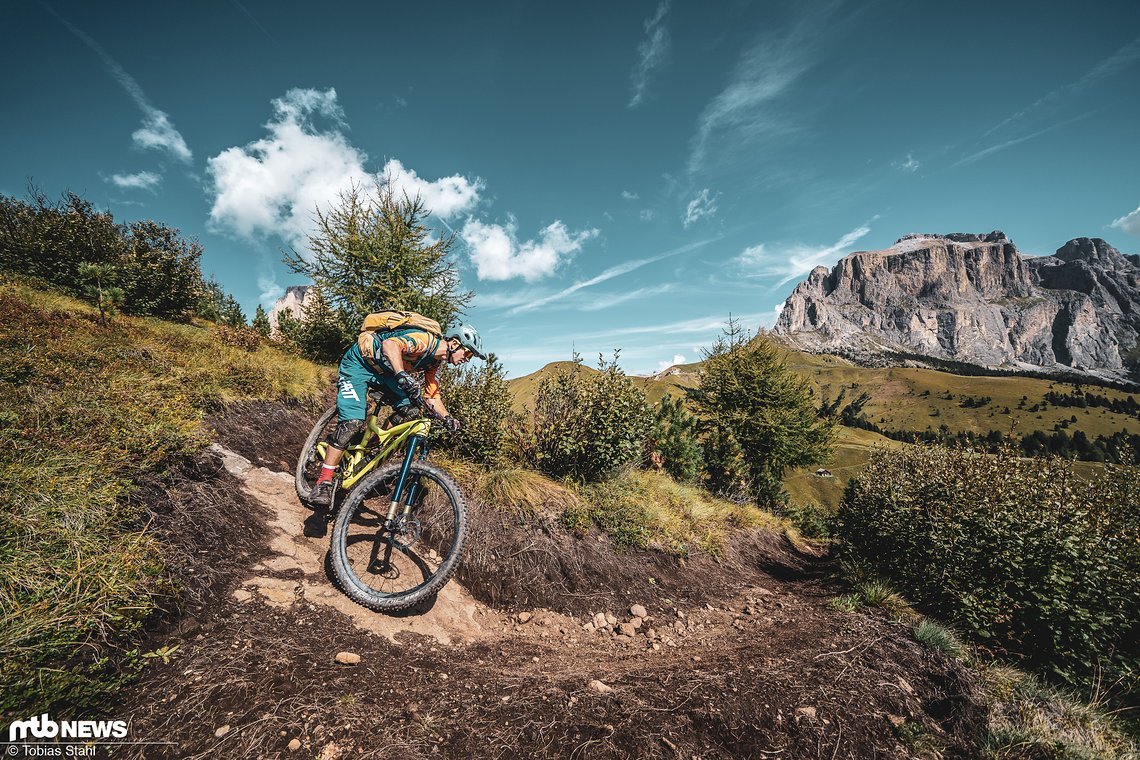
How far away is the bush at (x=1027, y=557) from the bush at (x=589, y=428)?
4.95 metres

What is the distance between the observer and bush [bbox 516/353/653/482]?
24.3 feet

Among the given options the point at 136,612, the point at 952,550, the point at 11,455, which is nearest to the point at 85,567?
the point at 136,612

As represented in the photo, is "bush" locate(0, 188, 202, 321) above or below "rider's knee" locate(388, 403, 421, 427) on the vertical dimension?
above

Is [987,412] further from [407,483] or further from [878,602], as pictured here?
[407,483]

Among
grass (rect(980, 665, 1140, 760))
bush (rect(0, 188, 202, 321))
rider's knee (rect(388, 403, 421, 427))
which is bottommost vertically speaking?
grass (rect(980, 665, 1140, 760))

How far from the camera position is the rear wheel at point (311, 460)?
5605 millimetres

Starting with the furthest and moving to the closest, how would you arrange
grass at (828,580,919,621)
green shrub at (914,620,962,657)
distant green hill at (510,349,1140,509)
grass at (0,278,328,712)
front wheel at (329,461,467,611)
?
1. distant green hill at (510,349,1140,509)
2. grass at (828,580,919,621)
3. green shrub at (914,620,962,657)
4. front wheel at (329,461,467,611)
5. grass at (0,278,328,712)

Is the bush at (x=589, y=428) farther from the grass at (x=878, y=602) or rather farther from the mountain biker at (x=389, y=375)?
the grass at (x=878, y=602)

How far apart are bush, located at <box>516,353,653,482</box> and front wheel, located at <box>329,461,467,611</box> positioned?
216 cm

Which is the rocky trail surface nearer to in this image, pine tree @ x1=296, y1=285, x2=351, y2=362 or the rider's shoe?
the rider's shoe

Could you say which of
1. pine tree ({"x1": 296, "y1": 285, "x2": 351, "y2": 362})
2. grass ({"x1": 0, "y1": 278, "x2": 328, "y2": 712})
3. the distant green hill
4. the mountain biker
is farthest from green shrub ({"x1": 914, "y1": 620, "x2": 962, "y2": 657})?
the distant green hill

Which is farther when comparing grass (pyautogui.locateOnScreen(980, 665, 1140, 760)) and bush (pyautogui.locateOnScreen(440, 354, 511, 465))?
bush (pyautogui.locateOnScreen(440, 354, 511, 465))

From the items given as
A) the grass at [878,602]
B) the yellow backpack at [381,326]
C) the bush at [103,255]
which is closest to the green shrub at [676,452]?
the grass at [878,602]

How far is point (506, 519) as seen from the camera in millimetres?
6148
